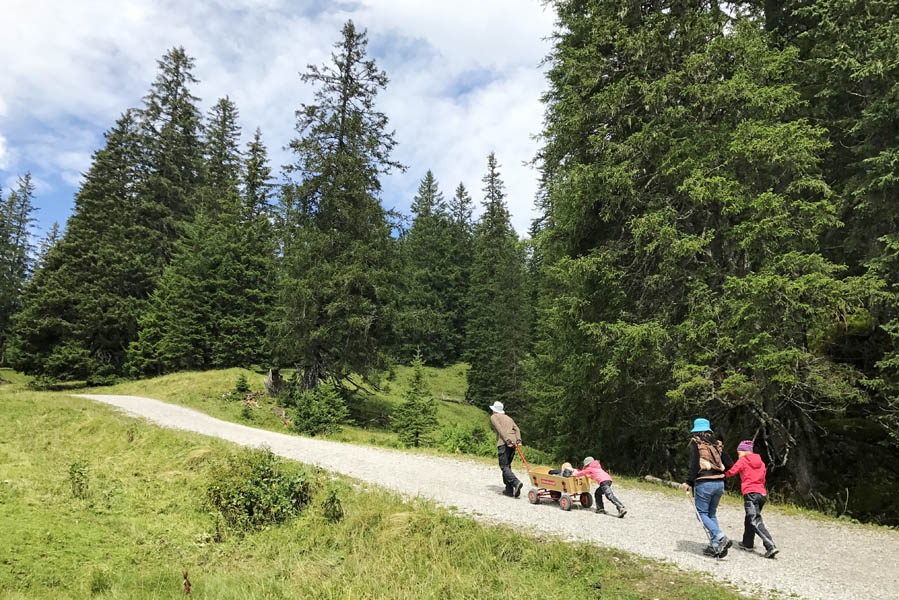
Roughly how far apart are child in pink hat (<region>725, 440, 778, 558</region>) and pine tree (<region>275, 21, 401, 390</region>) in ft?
58.1

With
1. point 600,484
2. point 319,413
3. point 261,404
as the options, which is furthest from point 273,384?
point 600,484

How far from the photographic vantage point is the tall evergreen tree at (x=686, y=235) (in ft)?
32.3

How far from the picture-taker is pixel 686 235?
11.1 m

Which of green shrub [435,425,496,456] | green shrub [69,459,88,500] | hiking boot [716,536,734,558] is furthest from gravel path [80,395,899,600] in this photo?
green shrub [69,459,88,500]

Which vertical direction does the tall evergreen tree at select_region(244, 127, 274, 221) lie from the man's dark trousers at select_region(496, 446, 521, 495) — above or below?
above

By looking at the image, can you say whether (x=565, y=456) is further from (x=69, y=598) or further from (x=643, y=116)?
(x=69, y=598)

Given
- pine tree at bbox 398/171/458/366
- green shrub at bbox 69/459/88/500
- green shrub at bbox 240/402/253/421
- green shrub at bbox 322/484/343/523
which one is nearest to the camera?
green shrub at bbox 322/484/343/523

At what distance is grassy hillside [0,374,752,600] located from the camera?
18.1ft

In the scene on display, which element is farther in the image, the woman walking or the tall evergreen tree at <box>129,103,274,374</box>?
the tall evergreen tree at <box>129,103,274,374</box>

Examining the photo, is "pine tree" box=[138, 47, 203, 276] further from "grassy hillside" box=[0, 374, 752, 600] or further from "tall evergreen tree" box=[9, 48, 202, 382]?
"grassy hillside" box=[0, 374, 752, 600]

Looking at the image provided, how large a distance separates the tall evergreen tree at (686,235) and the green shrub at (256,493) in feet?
24.0

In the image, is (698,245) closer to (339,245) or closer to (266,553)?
(266,553)

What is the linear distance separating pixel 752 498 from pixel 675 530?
4.47 feet

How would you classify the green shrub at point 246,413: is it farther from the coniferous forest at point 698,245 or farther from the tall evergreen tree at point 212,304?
the tall evergreen tree at point 212,304
